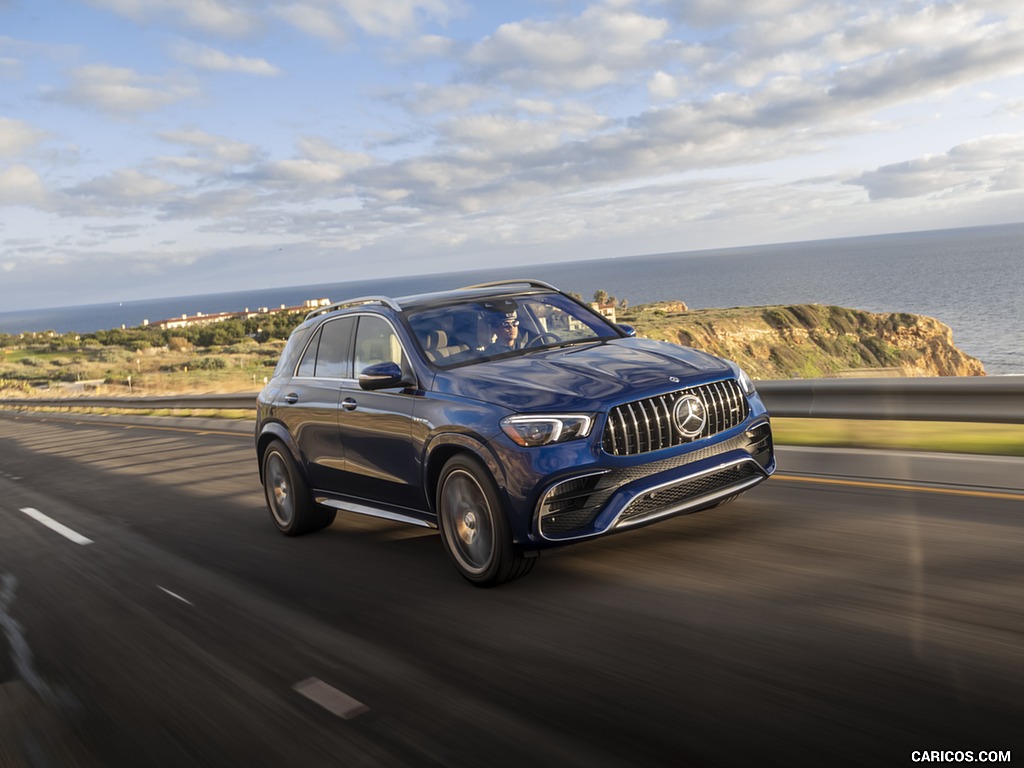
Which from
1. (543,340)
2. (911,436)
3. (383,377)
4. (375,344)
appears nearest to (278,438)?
(375,344)

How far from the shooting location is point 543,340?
646 cm

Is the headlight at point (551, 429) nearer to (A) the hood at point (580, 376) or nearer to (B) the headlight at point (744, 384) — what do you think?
(A) the hood at point (580, 376)

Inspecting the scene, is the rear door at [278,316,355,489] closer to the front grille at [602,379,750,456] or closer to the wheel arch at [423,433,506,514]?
the wheel arch at [423,433,506,514]

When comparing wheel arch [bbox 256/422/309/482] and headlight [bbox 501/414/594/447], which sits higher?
headlight [bbox 501/414/594/447]

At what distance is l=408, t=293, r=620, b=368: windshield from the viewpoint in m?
6.15

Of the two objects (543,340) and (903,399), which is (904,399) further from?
(543,340)

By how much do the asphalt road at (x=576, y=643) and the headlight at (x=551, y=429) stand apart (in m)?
0.89

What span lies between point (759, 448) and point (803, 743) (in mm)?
2827

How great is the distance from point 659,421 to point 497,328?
61.1 inches

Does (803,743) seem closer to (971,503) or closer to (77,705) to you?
(77,705)

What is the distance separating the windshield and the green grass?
3.16 m

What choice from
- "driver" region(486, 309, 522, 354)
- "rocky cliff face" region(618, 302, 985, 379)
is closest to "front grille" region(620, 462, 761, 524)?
"driver" region(486, 309, 522, 354)

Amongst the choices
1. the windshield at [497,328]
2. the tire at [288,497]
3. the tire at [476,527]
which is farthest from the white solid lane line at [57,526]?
the tire at [476,527]

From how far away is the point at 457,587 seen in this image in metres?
5.71
